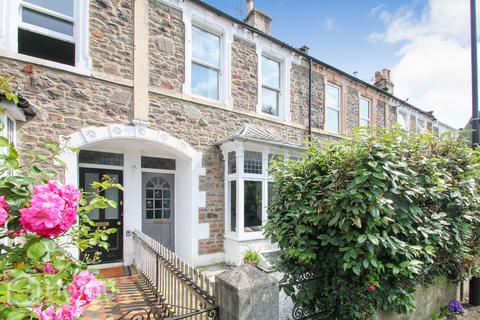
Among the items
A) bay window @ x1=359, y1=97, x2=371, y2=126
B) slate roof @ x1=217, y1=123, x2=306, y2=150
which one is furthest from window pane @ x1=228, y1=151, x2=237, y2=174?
bay window @ x1=359, y1=97, x2=371, y2=126

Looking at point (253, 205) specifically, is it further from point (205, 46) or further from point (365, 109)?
point (365, 109)

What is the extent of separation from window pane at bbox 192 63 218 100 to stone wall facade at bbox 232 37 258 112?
565 millimetres

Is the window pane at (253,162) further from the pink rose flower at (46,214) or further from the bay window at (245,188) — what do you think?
the pink rose flower at (46,214)

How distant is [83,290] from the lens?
4.73 feet

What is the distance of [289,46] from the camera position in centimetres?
902

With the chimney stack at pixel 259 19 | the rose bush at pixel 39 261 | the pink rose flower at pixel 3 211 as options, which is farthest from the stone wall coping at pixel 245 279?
the chimney stack at pixel 259 19

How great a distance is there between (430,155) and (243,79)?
5.56m

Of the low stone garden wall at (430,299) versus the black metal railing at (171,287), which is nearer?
the black metal railing at (171,287)

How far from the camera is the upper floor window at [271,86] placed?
873 centimetres

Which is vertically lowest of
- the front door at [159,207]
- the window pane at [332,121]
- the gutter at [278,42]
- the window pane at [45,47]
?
the front door at [159,207]

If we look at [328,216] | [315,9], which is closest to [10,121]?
[328,216]

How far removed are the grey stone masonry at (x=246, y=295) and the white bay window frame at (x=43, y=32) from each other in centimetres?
530

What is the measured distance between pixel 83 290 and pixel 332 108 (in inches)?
423

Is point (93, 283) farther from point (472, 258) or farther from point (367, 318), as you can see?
point (472, 258)
